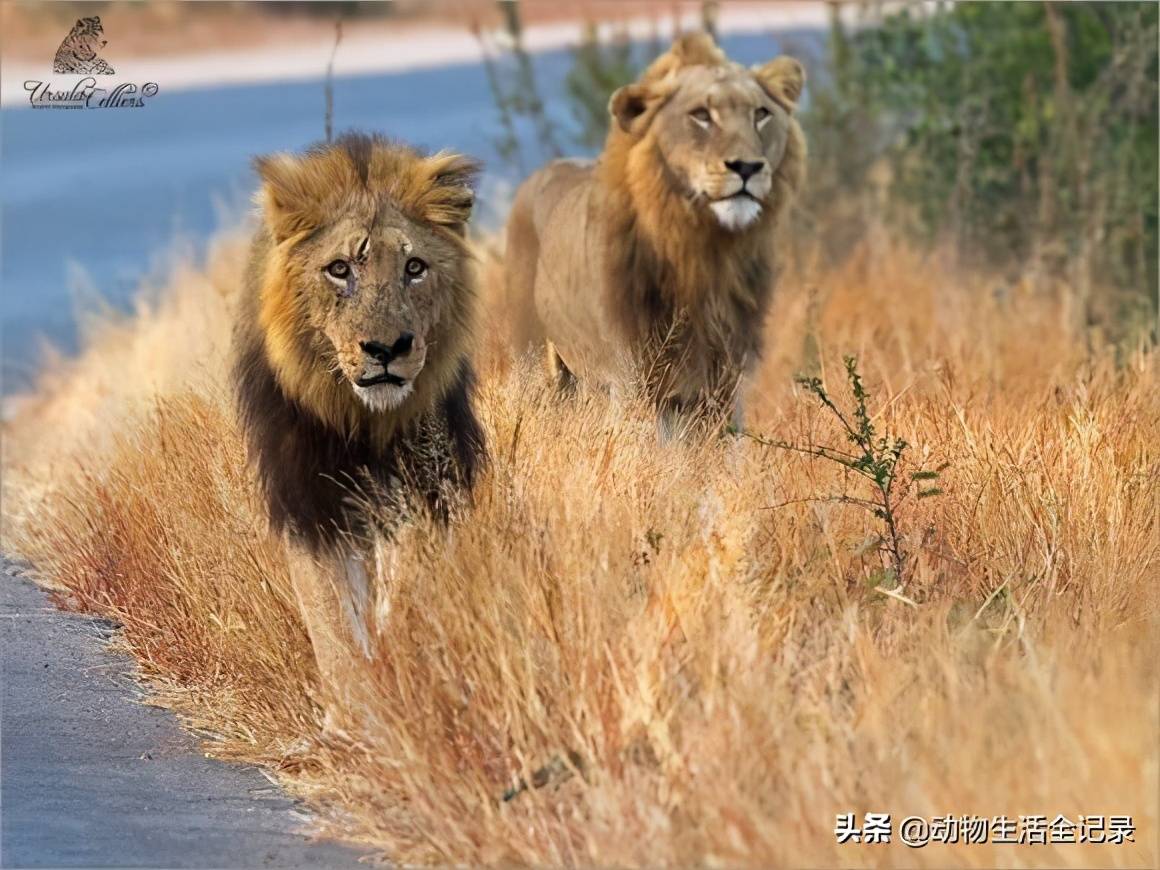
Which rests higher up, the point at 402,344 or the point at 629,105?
the point at 629,105

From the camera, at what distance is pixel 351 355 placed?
4656mm

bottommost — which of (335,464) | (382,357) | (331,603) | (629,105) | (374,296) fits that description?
(331,603)

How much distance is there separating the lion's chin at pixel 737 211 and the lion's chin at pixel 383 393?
2.22m

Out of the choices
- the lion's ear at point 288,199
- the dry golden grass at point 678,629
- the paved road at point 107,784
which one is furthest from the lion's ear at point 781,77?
the paved road at point 107,784

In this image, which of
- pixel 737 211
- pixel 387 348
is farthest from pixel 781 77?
pixel 387 348

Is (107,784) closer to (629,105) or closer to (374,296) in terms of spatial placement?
(374,296)

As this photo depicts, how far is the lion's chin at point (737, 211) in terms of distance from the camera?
662 centimetres

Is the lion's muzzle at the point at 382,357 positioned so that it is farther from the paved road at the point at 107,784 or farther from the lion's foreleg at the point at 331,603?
the paved road at the point at 107,784

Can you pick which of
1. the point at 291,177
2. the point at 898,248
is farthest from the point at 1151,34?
the point at 291,177

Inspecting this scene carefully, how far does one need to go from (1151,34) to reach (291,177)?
666 centimetres

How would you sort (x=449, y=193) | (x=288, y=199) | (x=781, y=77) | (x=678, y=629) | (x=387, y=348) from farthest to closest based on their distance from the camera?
(x=781, y=77), (x=449, y=193), (x=288, y=199), (x=387, y=348), (x=678, y=629)

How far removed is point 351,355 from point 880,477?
162cm

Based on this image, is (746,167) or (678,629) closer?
(678,629)

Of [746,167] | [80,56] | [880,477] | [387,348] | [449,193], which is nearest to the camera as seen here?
[387,348]
